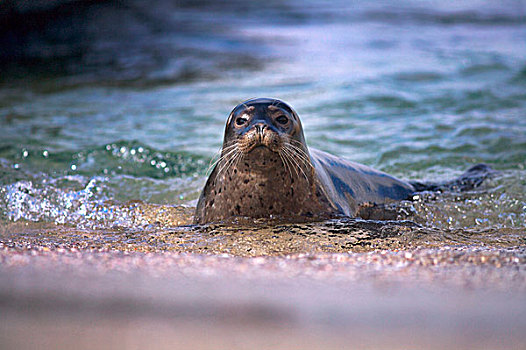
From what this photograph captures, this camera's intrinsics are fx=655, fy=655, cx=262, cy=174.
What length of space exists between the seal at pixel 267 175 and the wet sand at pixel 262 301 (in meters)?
1.00

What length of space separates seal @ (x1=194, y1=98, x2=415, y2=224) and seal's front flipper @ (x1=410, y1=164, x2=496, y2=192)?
4.34ft

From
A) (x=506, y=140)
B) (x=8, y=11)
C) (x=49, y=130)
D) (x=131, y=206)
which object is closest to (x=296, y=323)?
(x=131, y=206)

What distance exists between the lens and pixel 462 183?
208 inches

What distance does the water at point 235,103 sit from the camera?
4.46 m

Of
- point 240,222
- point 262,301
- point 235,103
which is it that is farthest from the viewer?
point 235,103

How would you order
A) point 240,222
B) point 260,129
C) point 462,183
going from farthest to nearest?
point 462,183 → point 240,222 → point 260,129

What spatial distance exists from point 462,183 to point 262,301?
3.70 metres

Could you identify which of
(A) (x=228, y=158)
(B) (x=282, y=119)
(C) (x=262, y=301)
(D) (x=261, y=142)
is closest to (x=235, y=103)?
(A) (x=228, y=158)

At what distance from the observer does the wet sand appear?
5.22 feet

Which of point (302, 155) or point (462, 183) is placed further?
point (462, 183)

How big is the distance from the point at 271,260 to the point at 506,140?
4.83 metres

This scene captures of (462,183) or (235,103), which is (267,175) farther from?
(235,103)

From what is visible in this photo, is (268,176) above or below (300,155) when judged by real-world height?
below

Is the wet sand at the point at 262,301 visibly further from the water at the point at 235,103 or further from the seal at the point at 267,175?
the seal at the point at 267,175
